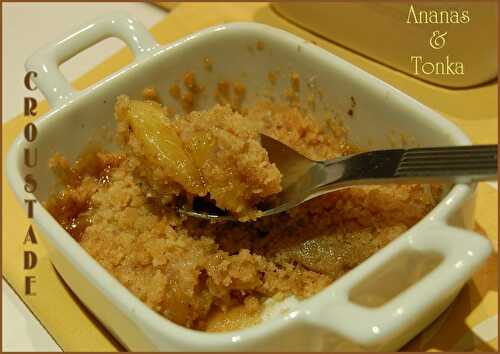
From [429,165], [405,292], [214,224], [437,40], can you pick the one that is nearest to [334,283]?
[405,292]

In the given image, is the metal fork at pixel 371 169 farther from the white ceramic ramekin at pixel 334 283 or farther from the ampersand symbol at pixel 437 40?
the ampersand symbol at pixel 437 40

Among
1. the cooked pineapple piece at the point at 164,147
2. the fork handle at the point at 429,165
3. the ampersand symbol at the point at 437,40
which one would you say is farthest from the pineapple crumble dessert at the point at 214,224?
the ampersand symbol at the point at 437,40

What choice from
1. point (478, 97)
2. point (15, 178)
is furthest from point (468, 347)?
point (15, 178)

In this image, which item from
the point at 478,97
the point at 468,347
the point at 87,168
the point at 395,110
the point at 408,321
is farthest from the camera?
the point at 478,97

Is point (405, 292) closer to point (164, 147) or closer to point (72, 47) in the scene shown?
point (164, 147)

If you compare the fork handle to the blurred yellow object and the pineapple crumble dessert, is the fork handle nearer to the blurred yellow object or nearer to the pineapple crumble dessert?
the pineapple crumble dessert

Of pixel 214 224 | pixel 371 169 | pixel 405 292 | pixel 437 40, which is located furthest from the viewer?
pixel 437 40

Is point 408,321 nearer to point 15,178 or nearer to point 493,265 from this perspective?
point 493,265
